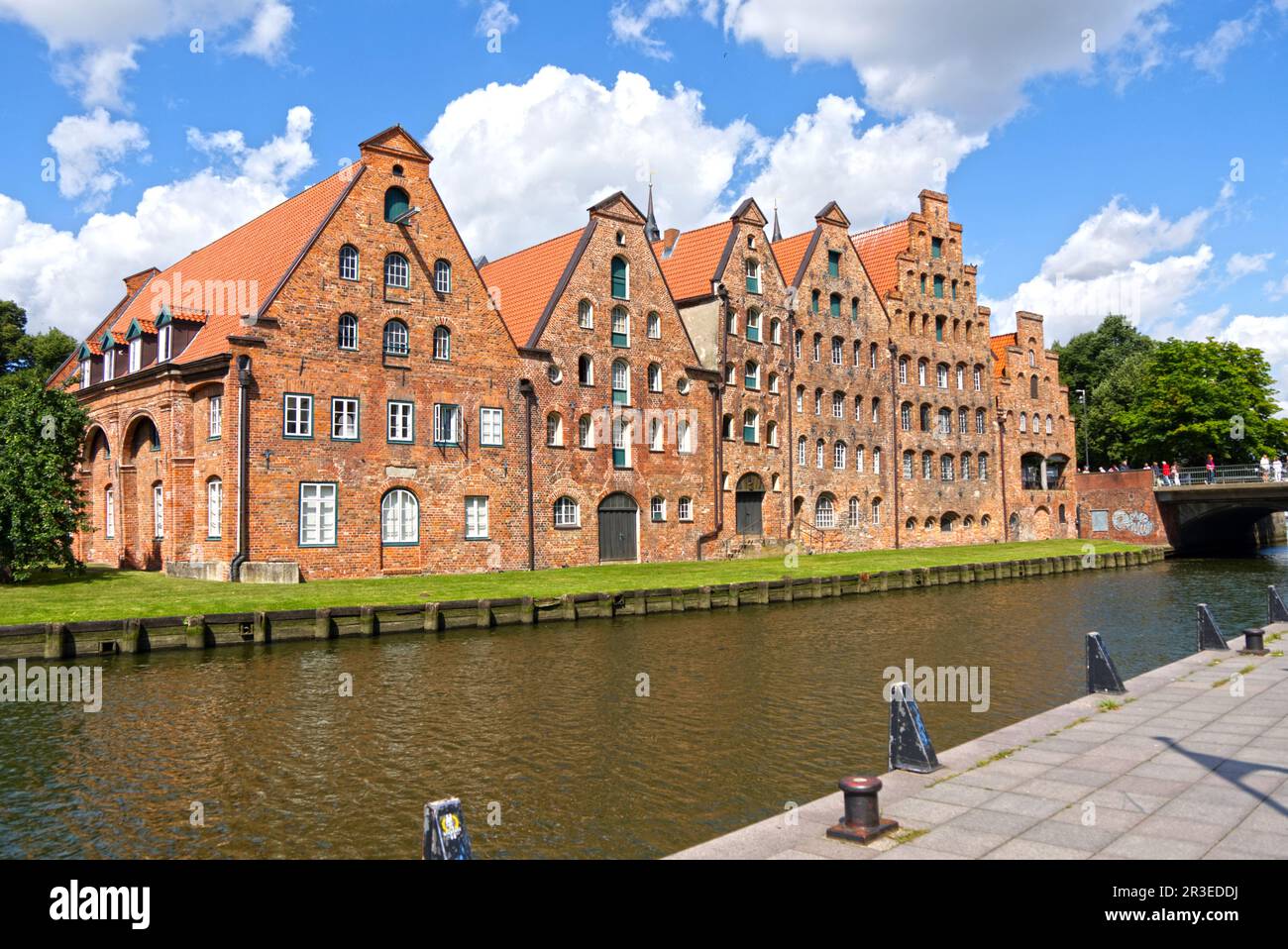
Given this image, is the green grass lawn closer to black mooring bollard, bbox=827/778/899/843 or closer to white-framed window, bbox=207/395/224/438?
white-framed window, bbox=207/395/224/438

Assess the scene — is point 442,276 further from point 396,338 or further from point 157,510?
point 157,510

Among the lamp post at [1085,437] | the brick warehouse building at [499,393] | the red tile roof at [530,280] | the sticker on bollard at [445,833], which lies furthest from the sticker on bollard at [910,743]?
the lamp post at [1085,437]

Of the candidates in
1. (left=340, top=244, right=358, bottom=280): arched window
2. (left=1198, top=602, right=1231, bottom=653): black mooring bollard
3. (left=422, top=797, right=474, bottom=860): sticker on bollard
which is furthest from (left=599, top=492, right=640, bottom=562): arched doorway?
(left=422, top=797, right=474, bottom=860): sticker on bollard

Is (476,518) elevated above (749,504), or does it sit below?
below

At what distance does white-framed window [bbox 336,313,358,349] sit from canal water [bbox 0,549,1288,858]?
1209cm

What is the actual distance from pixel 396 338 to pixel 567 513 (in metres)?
9.43

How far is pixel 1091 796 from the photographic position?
8.91 meters

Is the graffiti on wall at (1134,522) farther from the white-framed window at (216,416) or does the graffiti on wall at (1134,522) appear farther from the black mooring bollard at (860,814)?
the black mooring bollard at (860,814)

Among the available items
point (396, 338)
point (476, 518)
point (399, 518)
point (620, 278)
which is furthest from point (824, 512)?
point (396, 338)

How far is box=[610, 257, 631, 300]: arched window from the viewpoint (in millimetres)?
39938

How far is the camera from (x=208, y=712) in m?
15.2
